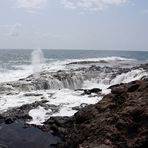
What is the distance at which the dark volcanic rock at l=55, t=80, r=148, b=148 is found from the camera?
16.6 m

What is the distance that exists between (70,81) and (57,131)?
2148 centimetres

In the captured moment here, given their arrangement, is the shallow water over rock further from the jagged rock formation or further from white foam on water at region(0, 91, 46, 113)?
the jagged rock formation

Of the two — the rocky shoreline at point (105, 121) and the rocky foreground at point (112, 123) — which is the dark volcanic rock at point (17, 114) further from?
the rocky foreground at point (112, 123)

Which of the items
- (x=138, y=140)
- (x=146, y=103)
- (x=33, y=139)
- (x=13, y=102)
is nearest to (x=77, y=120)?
(x=33, y=139)

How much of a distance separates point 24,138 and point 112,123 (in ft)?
19.7

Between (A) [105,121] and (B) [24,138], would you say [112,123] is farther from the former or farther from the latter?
(B) [24,138]

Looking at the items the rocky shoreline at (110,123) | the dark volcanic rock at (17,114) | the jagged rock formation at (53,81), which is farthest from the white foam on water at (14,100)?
the rocky shoreline at (110,123)

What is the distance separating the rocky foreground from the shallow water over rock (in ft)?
2.53

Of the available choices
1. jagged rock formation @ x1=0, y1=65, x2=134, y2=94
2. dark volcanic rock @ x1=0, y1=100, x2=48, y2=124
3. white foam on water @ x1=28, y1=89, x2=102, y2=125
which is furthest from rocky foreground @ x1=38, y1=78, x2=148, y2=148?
jagged rock formation @ x1=0, y1=65, x2=134, y2=94

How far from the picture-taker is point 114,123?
18188mm

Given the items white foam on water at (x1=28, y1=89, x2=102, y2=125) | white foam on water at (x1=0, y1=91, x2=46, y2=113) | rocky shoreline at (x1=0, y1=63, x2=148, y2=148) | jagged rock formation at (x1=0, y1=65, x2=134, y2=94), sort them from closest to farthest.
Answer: rocky shoreline at (x1=0, y1=63, x2=148, y2=148) < white foam on water at (x1=28, y1=89, x2=102, y2=125) < white foam on water at (x1=0, y1=91, x2=46, y2=113) < jagged rock formation at (x1=0, y1=65, x2=134, y2=94)

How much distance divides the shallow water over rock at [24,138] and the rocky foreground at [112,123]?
0.77 metres

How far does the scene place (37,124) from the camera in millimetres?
23516

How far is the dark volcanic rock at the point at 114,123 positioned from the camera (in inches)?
652
